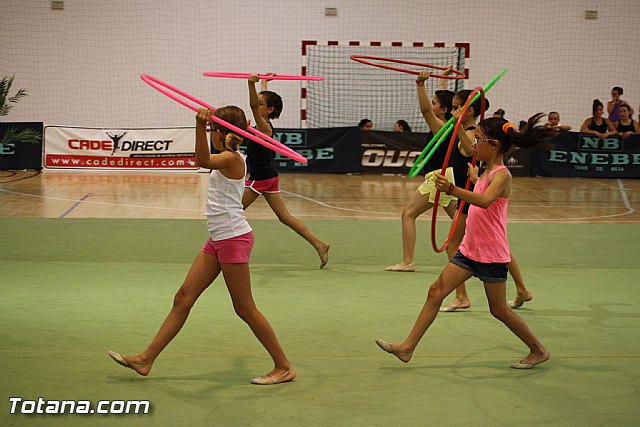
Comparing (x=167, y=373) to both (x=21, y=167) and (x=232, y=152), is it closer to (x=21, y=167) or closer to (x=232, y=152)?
(x=232, y=152)

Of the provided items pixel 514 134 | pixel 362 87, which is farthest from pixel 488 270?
pixel 362 87

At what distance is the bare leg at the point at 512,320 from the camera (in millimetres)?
5762

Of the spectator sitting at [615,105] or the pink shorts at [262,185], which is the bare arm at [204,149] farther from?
the spectator sitting at [615,105]

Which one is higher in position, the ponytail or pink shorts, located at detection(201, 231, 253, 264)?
the ponytail

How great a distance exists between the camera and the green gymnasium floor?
5.05 m

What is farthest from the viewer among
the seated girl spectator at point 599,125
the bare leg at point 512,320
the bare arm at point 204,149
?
the seated girl spectator at point 599,125

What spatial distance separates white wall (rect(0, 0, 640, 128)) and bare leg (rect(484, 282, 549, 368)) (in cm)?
1733

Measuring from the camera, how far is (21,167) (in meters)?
19.5

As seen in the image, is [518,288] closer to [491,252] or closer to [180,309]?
[491,252]

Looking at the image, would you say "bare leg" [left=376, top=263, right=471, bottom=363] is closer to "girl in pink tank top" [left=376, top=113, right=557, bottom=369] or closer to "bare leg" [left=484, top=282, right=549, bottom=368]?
"girl in pink tank top" [left=376, top=113, right=557, bottom=369]

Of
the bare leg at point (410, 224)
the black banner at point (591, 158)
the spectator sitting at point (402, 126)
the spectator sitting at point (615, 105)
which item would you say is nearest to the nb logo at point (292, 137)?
the spectator sitting at point (402, 126)

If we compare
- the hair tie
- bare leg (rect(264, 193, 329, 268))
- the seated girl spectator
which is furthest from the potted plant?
the seated girl spectator

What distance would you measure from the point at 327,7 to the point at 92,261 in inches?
569

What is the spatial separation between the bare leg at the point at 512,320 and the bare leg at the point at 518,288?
1658mm
